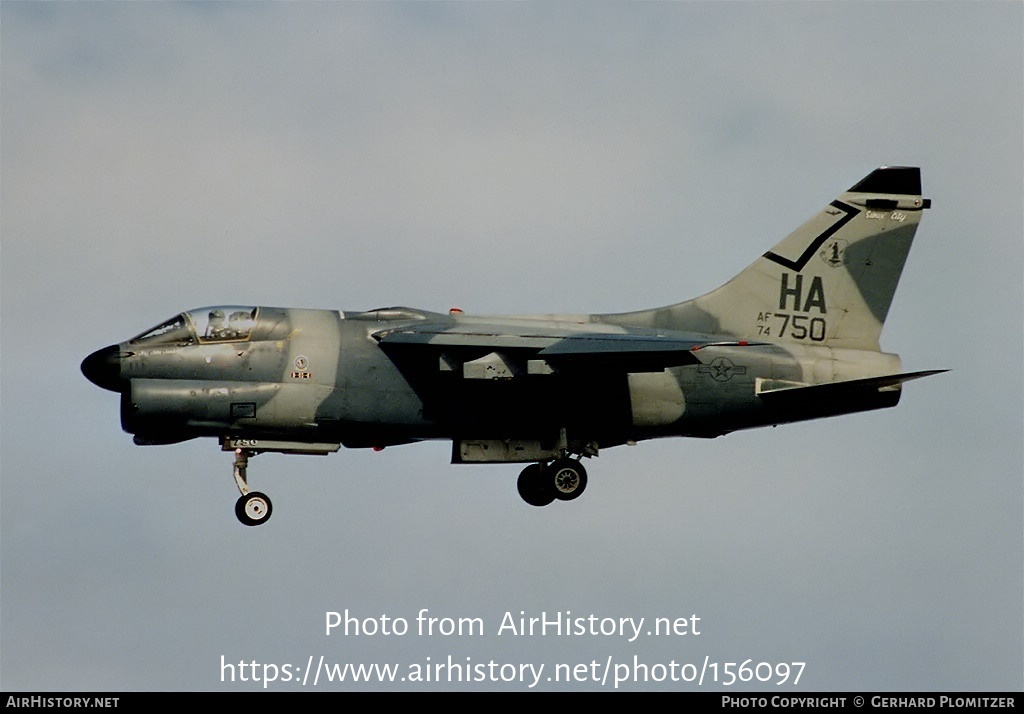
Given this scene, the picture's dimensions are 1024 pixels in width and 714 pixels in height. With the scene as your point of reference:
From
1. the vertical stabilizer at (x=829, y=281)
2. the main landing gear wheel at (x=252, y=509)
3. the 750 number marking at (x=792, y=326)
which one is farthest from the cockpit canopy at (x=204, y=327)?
the 750 number marking at (x=792, y=326)

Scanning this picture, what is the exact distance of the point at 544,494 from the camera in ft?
124

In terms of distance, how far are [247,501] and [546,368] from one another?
5.82 metres

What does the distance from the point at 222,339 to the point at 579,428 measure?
22.3 feet

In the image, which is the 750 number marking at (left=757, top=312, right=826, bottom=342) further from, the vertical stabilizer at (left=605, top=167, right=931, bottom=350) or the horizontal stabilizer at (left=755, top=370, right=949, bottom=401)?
the horizontal stabilizer at (left=755, top=370, right=949, bottom=401)

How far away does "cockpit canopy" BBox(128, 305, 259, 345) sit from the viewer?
35.0 metres

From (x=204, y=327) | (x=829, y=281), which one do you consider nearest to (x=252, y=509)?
(x=204, y=327)

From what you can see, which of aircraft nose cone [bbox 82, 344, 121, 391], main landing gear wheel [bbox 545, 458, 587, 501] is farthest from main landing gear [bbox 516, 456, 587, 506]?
aircraft nose cone [bbox 82, 344, 121, 391]

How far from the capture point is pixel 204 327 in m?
35.2

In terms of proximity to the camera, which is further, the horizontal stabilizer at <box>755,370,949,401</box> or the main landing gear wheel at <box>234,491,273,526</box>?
the horizontal stabilizer at <box>755,370,949,401</box>

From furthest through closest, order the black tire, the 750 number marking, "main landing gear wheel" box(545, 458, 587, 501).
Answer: the 750 number marking → the black tire → "main landing gear wheel" box(545, 458, 587, 501)

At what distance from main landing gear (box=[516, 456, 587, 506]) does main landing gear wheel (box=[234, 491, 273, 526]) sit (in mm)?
5244

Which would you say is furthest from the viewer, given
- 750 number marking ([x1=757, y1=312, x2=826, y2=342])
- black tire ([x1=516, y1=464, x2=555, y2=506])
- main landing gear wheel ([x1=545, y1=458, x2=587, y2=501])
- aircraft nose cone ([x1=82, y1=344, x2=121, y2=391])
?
750 number marking ([x1=757, y1=312, x2=826, y2=342])

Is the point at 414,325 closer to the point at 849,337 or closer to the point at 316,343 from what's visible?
the point at 316,343

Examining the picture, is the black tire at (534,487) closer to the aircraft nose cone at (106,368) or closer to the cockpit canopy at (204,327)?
the cockpit canopy at (204,327)
